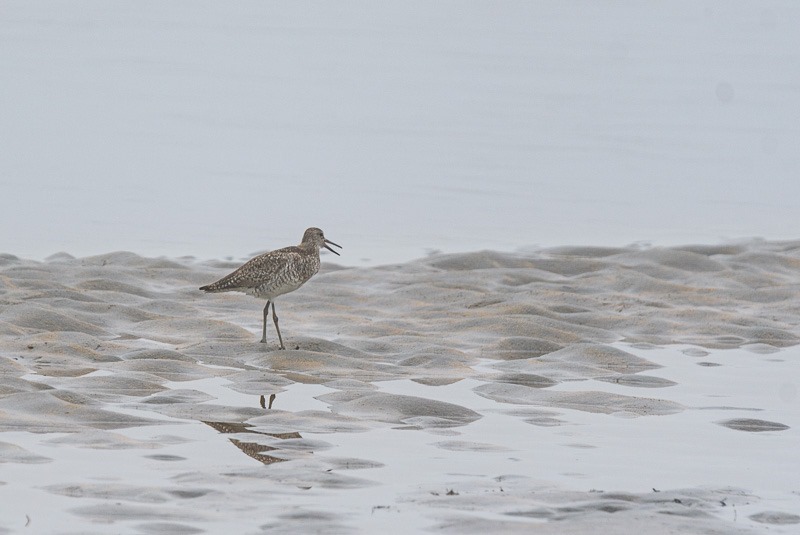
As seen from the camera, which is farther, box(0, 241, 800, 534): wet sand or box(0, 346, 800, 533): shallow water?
box(0, 241, 800, 534): wet sand

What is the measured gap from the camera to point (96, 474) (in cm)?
882

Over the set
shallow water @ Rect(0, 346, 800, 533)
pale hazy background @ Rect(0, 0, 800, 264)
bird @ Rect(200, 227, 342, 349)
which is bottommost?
shallow water @ Rect(0, 346, 800, 533)

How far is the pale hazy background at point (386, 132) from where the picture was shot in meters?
22.1

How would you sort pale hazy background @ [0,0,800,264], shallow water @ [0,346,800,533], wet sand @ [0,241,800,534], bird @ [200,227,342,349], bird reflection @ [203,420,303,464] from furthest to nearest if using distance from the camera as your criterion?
pale hazy background @ [0,0,800,264], bird @ [200,227,342,349], bird reflection @ [203,420,303,464], wet sand @ [0,241,800,534], shallow water @ [0,346,800,533]

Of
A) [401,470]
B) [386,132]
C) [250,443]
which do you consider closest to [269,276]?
[250,443]

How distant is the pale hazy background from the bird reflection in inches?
343

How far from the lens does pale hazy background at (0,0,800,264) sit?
22.1 m

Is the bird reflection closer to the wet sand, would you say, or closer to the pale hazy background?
the wet sand

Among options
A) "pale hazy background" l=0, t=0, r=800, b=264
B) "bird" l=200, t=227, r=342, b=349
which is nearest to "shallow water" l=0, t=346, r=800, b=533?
"bird" l=200, t=227, r=342, b=349

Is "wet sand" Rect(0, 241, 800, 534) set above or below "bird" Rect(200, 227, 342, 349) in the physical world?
below

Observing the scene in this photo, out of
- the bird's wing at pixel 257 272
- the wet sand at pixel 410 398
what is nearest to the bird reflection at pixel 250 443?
the wet sand at pixel 410 398

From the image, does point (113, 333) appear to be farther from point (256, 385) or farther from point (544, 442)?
point (544, 442)

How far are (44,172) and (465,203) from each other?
7623mm

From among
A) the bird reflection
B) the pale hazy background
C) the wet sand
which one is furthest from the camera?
the pale hazy background
